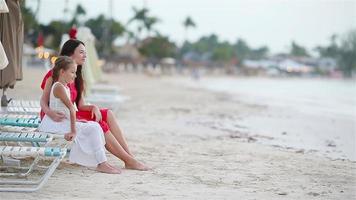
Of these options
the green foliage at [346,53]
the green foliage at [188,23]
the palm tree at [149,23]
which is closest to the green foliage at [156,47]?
the palm tree at [149,23]

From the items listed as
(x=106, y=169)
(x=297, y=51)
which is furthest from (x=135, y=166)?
(x=297, y=51)

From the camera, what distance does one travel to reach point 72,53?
5113 mm

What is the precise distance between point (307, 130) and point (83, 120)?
6.55 metres

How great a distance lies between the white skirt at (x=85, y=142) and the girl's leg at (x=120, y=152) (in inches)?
10.0

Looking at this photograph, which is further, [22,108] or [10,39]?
[22,108]

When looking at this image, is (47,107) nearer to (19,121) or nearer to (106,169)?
(19,121)

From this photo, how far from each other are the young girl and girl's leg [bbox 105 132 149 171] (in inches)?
6.6

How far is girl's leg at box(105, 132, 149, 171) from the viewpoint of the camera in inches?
194

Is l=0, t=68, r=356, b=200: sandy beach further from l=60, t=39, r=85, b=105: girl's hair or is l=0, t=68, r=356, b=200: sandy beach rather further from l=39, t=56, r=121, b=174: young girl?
l=60, t=39, r=85, b=105: girl's hair

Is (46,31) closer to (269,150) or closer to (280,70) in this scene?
(269,150)

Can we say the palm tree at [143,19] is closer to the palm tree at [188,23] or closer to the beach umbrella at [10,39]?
the palm tree at [188,23]

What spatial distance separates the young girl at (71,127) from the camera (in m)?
4.60

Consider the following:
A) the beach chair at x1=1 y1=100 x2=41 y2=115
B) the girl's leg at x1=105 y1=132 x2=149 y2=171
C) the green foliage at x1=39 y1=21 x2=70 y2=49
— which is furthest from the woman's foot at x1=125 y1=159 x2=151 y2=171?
the green foliage at x1=39 y1=21 x2=70 y2=49

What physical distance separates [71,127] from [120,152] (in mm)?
611
